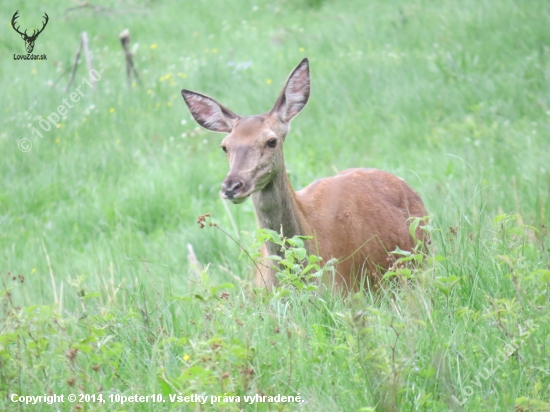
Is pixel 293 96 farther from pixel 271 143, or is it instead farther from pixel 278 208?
pixel 278 208

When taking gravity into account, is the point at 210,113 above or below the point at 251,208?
above

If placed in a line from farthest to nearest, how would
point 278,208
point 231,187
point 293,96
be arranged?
point 293,96
point 278,208
point 231,187

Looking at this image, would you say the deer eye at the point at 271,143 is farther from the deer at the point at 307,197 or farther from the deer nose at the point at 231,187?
the deer nose at the point at 231,187

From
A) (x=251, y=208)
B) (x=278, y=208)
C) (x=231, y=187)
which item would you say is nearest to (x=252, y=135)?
(x=278, y=208)

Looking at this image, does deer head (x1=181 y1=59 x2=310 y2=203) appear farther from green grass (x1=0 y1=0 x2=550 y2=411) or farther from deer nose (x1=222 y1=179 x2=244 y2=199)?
green grass (x1=0 y1=0 x2=550 y2=411)

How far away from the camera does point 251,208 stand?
7430 mm

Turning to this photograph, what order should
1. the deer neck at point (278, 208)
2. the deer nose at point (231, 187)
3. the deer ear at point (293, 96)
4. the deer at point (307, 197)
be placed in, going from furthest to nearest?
the deer ear at point (293, 96)
the deer neck at point (278, 208)
the deer at point (307, 197)
the deer nose at point (231, 187)

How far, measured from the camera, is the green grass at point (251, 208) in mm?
3184

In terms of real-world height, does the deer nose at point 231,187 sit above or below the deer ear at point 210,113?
below

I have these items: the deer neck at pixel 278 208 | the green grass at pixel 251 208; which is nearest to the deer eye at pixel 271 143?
the deer neck at pixel 278 208

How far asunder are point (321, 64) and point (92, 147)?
9.59 ft

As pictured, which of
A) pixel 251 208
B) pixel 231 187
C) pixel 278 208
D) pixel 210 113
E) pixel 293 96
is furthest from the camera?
pixel 251 208

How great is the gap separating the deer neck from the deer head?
0.06 metres

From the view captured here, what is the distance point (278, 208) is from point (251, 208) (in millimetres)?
2557
